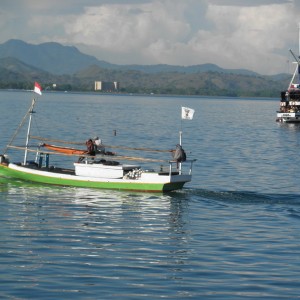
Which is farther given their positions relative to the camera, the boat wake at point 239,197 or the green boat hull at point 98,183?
the green boat hull at point 98,183

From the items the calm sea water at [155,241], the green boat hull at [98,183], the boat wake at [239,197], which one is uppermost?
the green boat hull at [98,183]

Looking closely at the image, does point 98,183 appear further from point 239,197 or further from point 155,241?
point 155,241

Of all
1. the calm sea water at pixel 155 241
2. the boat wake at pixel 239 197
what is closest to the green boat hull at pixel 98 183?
the calm sea water at pixel 155 241

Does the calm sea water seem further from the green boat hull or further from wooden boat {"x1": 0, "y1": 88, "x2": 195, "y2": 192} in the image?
wooden boat {"x1": 0, "y1": 88, "x2": 195, "y2": 192}

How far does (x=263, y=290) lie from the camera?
25734mm

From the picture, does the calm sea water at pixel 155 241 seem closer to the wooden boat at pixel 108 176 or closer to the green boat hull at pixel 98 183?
the green boat hull at pixel 98 183

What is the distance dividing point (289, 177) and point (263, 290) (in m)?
35.1

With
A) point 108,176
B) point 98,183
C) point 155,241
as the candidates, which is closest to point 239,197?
point 108,176

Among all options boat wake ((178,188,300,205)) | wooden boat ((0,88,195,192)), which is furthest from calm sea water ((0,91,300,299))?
wooden boat ((0,88,195,192))

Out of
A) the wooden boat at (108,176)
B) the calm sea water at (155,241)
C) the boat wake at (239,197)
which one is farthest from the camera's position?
the wooden boat at (108,176)

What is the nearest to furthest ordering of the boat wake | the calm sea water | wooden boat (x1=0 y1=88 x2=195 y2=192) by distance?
the calm sea water, the boat wake, wooden boat (x1=0 y1=88 x2=195 y2=192)

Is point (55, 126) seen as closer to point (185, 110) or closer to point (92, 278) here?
point (185, 110)

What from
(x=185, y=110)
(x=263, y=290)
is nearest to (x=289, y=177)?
(x=185, y=110)

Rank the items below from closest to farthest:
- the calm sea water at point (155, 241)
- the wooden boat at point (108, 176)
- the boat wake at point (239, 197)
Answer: the calm sea water at point (155, 241)
the boat wake at point (239, 197)
the wooden boat at point (108, 176)
